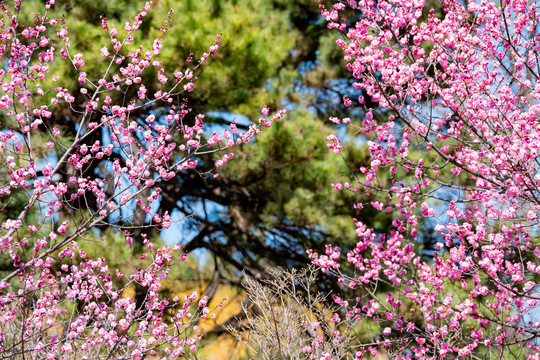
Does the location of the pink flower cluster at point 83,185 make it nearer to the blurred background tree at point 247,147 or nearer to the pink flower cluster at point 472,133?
the blurred background tree at point 247,147

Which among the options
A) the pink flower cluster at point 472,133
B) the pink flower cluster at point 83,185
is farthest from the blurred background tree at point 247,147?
the pink flower cluster at point 472,133

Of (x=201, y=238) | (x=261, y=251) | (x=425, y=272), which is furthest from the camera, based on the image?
(x=201, y=238)

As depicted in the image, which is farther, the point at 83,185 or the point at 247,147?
the point at 247,147

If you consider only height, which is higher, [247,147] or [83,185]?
[247,147]

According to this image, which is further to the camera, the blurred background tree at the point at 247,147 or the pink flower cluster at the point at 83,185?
the blurred background tree at the point at 247,147

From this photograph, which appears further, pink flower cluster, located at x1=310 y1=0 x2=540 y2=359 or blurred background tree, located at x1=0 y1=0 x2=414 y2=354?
blurred background tree, located at x1=0 y1=0 x2=414 y2=354

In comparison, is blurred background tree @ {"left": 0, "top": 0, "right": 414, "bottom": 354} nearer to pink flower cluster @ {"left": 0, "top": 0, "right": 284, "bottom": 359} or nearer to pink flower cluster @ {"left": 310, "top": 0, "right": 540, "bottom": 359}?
pink flower cluster @ {"left": 0, "top": 0, "right": 284, "bottom": 359}

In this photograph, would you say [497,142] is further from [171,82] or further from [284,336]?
[171,82]

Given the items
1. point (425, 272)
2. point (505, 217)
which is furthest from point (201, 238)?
point (505, 217)

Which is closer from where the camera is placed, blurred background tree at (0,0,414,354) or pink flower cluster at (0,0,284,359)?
pink flower cluster at (0,0,284,359)

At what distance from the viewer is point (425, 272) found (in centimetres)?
363

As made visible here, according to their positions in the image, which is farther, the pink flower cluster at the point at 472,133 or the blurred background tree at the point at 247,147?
the blurred background tree at the point at 247,147

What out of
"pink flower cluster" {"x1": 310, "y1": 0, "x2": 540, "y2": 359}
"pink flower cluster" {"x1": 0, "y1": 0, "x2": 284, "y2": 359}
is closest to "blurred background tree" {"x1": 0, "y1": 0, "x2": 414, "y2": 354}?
"pink flower cluster" {"x1": 0, "y1": 0, "x2": 284, "y2": 359}

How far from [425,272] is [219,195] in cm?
A: 379
